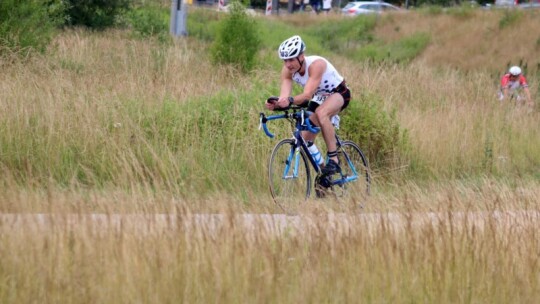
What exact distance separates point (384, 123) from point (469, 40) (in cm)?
3195

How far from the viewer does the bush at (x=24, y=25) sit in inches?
Answer: 635

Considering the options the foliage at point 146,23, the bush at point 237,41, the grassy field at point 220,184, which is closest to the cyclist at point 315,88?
the grassy field at point 220,184

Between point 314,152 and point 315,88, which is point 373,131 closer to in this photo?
point 314,152

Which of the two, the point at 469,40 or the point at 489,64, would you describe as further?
the point at 469,40

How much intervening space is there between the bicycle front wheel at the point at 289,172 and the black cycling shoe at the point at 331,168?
209mm

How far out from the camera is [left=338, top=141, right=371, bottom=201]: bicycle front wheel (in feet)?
34.3

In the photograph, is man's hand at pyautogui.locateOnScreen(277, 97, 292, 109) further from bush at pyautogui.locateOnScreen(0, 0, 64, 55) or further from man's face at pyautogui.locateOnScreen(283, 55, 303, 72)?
bush at pyautogui.locateOnScreen(0, 0, 64, 55)

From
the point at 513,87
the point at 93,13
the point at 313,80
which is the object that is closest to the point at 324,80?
the point at 313,80

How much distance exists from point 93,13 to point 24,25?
11.3 meters

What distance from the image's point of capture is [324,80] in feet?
32.5

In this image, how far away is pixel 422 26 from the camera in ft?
157

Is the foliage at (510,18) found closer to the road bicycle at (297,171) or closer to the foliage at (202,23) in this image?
the foliage at (202,23)

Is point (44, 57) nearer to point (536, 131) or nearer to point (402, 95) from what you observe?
point (402, 95)

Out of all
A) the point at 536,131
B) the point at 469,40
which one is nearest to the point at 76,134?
the point at 536,131
